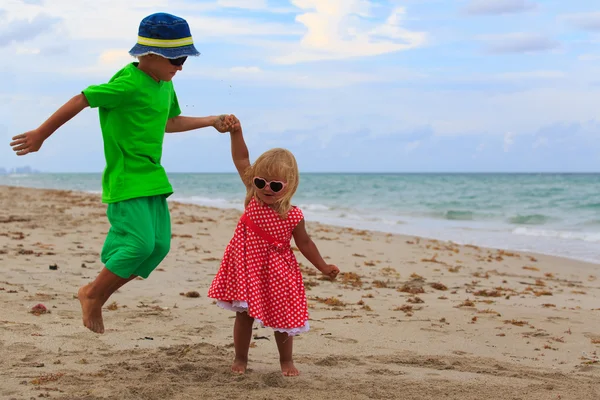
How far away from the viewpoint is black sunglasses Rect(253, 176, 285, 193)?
148 inches

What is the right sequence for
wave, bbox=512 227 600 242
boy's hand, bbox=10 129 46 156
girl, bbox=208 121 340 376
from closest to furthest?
1. boy's hand, bbox=10 129 46 156
2. girl, bbox=208 121 340 376
3. wave, bbox=512 227 600 242

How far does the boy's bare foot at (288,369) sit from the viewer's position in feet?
12.7

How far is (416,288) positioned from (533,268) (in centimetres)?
316

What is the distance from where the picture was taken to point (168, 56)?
367 cm

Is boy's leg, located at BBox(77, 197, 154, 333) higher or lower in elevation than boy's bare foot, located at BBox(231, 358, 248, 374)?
higher

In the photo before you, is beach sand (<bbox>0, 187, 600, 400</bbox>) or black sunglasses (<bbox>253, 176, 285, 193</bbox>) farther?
black sunglasses (<bbox>253, 176, 285, 193</bbox>)

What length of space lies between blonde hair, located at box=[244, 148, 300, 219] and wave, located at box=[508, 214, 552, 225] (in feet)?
52.4

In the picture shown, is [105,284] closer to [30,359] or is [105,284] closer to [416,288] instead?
[30,359]

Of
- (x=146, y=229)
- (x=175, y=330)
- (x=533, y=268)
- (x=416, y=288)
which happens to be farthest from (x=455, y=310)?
(x=533, y=268)

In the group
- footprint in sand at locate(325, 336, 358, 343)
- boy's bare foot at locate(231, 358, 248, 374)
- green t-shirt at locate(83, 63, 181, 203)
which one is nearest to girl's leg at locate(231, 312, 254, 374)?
boy's bare foot at locate(231, 358, 248, 374)

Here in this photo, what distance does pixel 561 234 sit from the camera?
15.4 meters

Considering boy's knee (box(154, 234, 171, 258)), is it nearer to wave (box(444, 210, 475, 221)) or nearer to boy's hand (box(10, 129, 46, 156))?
boy's hand (box(10, 129, 46, 156))

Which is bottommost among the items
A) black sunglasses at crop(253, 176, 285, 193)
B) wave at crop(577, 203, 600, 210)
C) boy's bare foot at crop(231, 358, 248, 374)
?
boy's bare foot at crop(231, 358, 248, 374)

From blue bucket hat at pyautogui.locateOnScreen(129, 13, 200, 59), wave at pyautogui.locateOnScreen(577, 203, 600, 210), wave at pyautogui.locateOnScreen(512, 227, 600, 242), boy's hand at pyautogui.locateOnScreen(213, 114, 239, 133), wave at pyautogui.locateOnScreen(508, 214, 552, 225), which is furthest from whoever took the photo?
wave at pyautogui.locateOnScreen(577, 203, 600, 210)
